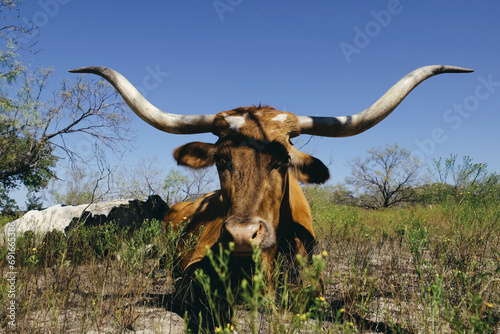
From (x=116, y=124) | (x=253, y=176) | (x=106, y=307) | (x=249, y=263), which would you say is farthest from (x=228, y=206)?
(x=116, y=124)

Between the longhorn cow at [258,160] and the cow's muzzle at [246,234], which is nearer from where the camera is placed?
the cow's muzzle at [246,234]

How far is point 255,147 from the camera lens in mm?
2744

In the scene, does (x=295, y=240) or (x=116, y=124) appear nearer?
(x=295, y=240)

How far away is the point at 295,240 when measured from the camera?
3172 millimetres

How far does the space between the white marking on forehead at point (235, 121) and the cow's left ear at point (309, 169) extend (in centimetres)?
70

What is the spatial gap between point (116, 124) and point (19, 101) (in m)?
4.34

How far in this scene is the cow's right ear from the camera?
142 inches

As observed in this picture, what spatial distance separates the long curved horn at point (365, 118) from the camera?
127 inches

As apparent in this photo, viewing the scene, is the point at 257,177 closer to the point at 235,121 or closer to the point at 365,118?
the point at 235,121

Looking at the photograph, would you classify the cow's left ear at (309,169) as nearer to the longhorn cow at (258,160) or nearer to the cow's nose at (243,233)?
the longhorn cow at (258,160)

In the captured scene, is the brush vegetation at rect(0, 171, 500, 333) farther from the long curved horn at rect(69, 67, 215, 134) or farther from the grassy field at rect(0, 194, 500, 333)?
the long curved horn at rect(69, 67, 215, 134)

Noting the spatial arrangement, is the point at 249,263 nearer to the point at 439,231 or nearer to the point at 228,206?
the point at 228,206

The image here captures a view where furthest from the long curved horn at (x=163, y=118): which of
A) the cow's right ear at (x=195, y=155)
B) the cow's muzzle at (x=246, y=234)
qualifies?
the cow's muzzle at (x=246, y=234)

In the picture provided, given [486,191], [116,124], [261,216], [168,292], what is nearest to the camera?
[261,216]
